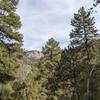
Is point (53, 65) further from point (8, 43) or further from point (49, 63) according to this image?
point (8, 43)

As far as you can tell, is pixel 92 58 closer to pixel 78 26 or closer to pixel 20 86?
pixel 78 26

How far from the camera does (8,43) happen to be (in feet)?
100

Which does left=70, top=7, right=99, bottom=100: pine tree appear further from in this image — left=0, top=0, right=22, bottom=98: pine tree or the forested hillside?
left=0, top=0, right=22, bottom=98: pine tree

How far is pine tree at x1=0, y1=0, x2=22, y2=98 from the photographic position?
3012cm

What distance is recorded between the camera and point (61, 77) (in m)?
54.0

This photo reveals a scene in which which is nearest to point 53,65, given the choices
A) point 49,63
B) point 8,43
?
point 49,63

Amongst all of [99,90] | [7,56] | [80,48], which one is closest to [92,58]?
[80,48]

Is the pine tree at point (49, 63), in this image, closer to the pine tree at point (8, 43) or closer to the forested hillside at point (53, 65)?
the forested hillside at point (53, 65)

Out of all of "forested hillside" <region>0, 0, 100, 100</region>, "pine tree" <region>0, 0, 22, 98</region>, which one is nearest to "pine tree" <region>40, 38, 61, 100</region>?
"forested hillside" <region>0, 0, 100, 100</region>

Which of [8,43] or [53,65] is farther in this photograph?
[53,65]

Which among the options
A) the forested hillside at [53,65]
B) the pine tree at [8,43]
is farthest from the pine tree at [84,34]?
the pine tree at [8,43]

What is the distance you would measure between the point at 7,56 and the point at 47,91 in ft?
79.5

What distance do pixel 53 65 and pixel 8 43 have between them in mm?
29738

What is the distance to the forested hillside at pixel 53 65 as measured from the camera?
30641 mm
